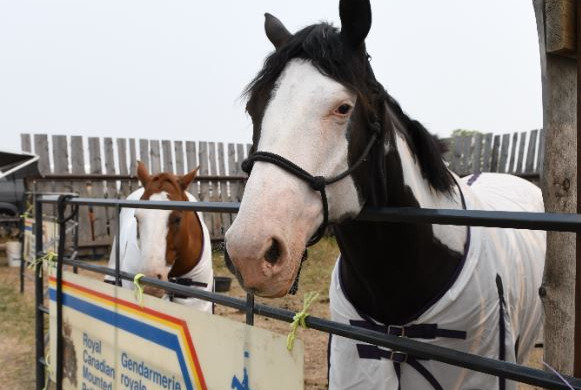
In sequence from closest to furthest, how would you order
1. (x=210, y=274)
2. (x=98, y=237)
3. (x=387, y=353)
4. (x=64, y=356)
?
1. (x=387, y=353)
2. (x=64, y=356)
3. (x=210, y=274)
4. (x=98, y=237)

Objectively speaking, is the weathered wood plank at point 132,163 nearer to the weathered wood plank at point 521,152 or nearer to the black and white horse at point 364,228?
the weathered wood plank at point 521,152

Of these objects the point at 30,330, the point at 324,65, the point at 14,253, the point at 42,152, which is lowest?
the point at 30,330

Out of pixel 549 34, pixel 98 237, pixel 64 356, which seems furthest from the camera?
pixel 98 237

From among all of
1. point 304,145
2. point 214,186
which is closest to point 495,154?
point 214,186

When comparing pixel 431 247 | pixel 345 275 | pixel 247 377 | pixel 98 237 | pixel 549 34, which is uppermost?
pixel 549 34

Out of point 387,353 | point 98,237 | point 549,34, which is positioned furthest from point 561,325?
point 98,237

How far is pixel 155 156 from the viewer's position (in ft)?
34.2

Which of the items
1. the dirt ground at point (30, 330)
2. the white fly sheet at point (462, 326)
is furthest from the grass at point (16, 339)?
the white fly sheet at point (462, 326)

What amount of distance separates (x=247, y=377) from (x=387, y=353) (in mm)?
537

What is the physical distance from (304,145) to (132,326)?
52.1 inches

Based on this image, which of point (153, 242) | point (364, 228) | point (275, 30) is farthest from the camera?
point (153, 242)

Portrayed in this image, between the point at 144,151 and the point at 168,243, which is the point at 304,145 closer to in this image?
the point at 168,243

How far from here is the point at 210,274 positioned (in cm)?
442

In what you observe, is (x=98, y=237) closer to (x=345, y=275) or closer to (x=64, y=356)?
(x=64, y=356)
